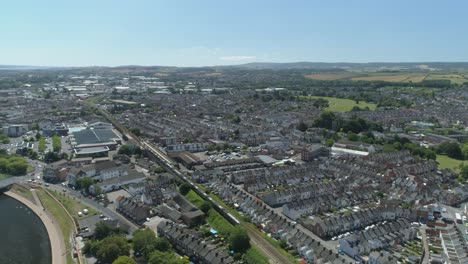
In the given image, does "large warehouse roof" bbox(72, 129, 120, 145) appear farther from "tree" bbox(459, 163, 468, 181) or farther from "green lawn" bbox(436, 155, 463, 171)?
"tree" bbox(459, 163, 468, 181)

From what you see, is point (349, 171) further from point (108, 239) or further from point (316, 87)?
point (316, 87)

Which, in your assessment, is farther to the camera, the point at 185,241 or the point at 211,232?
the point at 211,232

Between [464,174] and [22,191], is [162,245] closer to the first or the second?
[22,191]

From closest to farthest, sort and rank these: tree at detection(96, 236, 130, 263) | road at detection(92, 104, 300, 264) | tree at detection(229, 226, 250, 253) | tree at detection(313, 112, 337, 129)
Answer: tree at detection(96, 236, 130, 263)
road at detection(92, 104, 300, 264)
tree at detection(229, 226, 250, 253)
tree at detection(313, 112, 337, 129)

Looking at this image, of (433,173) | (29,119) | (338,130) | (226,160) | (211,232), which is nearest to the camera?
(211,232)

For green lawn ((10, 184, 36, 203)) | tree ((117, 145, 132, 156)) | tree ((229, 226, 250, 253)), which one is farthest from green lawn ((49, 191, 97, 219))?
tree ((117, 145, 132, 156))

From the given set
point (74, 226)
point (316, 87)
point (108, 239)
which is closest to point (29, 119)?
point (74, 226)

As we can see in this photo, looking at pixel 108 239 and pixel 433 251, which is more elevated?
pixel 108 239
